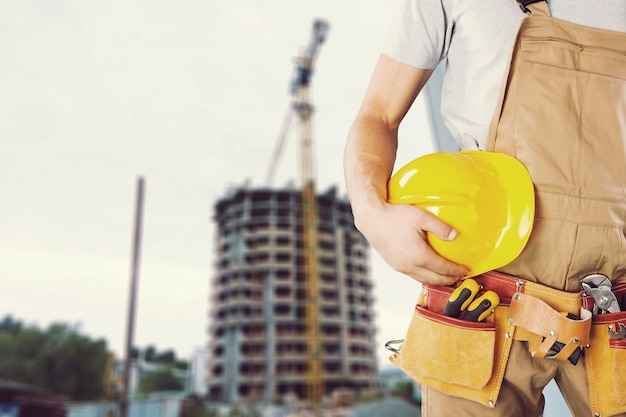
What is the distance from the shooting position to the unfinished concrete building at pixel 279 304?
26.9 meters

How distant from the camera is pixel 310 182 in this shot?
23.2 meters

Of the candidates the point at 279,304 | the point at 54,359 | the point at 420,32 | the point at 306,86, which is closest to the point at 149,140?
the point at 306,86

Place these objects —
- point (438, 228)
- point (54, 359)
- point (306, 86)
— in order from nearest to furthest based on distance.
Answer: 1. point (438, 228)
2. point (54, 359)
3. point (306, 86)

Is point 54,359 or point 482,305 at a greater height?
point 482,305

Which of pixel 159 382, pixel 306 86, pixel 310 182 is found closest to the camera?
pixel 310 182

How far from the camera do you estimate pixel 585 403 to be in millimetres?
465

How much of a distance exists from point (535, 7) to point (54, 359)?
24.0m

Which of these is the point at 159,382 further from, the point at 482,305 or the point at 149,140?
the point at 482,305

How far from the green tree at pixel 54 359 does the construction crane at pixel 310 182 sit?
9832 millimetres

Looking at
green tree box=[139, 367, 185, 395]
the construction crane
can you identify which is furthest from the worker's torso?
green tree box=[139, 367, 185, 395]

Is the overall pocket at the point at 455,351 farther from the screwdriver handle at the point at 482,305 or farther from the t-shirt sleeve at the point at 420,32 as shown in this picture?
the t-shirt sleeve at the point at 420,32

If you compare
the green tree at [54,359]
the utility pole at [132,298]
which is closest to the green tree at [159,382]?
the green tree at [54,359]

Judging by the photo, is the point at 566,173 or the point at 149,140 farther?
the point at 149,140

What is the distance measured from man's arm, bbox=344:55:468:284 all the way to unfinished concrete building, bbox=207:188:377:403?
89.2 ft
